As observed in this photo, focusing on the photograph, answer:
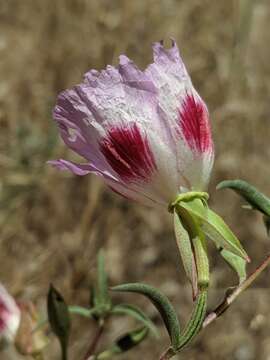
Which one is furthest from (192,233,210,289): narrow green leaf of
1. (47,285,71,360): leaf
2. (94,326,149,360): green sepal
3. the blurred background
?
the blurred background

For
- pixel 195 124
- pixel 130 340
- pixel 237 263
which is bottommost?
pixel 130 340

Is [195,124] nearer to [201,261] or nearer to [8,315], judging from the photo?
[201,261]

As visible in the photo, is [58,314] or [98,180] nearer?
[58,314]

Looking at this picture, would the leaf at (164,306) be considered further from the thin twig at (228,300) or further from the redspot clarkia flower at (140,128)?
the redspot clarkia flower at (140,128)

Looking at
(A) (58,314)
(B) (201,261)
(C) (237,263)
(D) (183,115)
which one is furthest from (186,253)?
(A) (58,314)

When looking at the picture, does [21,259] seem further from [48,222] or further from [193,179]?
[193,179]

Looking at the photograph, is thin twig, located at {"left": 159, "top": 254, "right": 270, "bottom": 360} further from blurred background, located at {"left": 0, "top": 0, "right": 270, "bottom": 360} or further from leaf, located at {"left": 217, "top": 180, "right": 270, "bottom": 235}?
blurred background, located at {"left": 0, "top": 0, "right": 270, "bottom": 360}

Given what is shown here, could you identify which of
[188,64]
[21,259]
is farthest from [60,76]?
[21,259]
